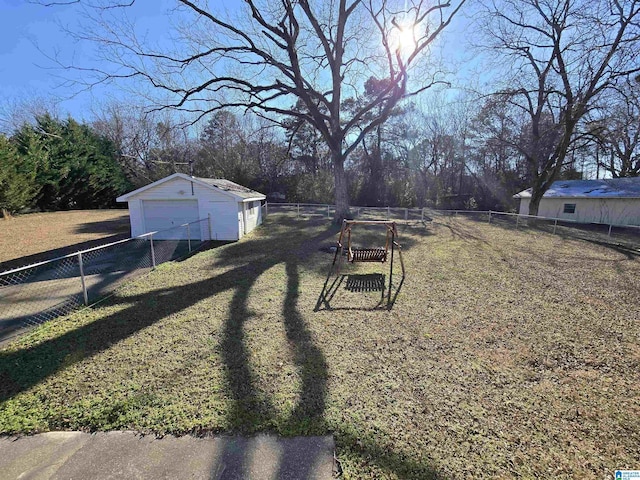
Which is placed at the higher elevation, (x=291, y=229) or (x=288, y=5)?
(x=288, y=5)

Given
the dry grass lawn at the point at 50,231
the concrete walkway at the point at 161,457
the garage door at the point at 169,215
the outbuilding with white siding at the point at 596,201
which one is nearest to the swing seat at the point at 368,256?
the concrete walkway at the point at 161,457

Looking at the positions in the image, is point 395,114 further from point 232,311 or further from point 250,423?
point 250,423

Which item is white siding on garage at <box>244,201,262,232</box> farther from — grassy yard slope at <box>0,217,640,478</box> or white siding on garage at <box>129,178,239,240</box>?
grassy yard slope at <box>0,217,640,478</box>

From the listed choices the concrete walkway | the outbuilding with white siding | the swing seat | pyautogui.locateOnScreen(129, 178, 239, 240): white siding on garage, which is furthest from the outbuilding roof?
the concrete walkway

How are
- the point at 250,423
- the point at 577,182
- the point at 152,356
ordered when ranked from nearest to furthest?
the point at 250,423 → the point at 152,356 → the point at 577,182

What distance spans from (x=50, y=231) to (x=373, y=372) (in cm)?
1753

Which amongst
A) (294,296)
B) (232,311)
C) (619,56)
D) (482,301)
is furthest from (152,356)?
(619,56)

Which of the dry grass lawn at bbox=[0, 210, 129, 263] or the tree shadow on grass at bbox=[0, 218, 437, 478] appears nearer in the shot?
the tree shadow on grass at bbox=[0, 218, 437, 478]

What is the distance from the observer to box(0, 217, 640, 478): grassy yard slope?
2314mm

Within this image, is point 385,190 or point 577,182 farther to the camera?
point 385,190

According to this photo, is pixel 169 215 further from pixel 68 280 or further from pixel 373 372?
pixel 373 372

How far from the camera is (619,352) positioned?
11.9 feet

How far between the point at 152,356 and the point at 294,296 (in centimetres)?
266

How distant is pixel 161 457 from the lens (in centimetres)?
223
